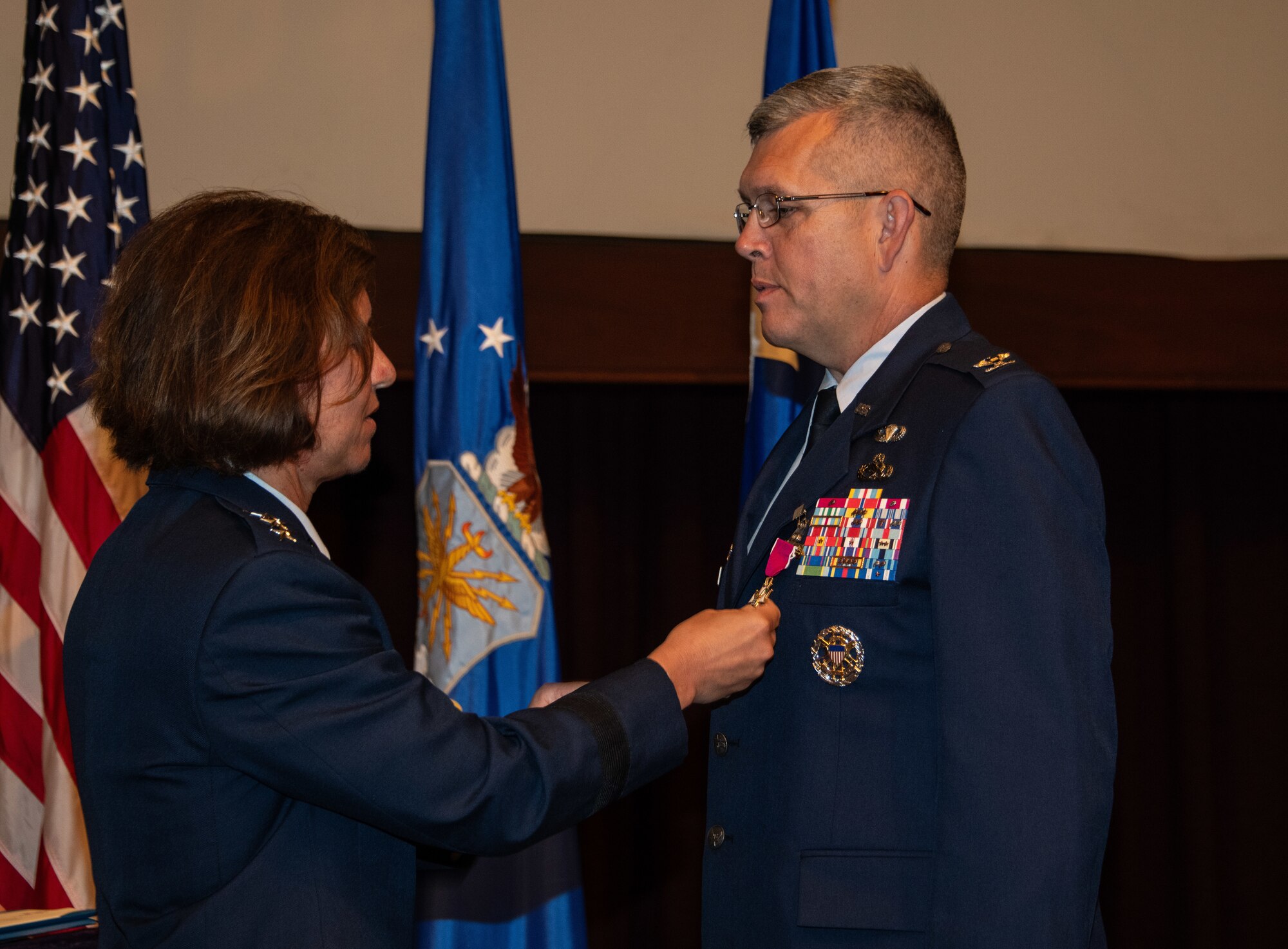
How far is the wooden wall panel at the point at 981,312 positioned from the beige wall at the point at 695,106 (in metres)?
0.17

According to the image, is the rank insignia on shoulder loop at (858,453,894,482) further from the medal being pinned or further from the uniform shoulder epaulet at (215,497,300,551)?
the uniform shoulder epaulet at (215,497,300,551)

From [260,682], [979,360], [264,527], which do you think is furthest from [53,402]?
[979,360]

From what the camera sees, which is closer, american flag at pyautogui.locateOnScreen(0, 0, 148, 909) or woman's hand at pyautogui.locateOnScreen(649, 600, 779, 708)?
woman's hand at pyautogui.locateOnScreen(649, 600, 779, 708)

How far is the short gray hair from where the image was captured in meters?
1.62

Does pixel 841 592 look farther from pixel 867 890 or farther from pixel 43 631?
pixel 43 631

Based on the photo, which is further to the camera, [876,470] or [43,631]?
[43,631]

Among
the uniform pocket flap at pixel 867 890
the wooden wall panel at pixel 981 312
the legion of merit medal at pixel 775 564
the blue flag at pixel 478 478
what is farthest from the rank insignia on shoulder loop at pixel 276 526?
the wooden wall panel at pixel 981 312

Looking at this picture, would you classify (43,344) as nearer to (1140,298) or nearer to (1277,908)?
(1140,298)

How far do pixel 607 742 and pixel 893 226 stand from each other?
81cm

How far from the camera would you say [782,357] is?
2697mm

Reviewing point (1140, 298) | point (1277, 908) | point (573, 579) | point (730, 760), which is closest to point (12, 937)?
point (730, 760)

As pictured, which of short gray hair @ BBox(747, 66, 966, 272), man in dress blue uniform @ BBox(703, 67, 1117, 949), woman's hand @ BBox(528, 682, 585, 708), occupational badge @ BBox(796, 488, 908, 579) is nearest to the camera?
man in dress blue uniform @ BBox(703, 67, 1117, 949)

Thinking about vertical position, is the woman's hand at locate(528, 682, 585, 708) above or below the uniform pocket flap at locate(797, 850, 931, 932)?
above

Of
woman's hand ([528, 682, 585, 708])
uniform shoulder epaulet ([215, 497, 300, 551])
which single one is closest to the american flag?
woman's hand ([528, 682, 585, 708])
